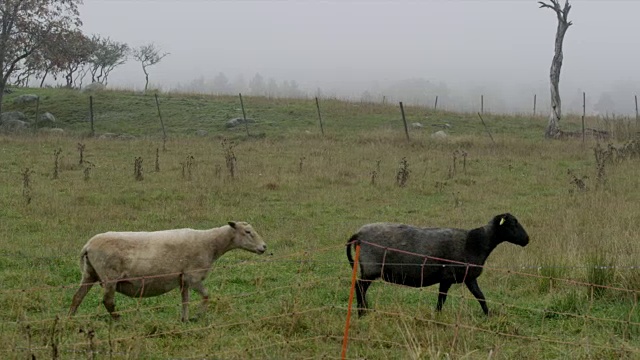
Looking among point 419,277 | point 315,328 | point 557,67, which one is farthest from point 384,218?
point 557,67

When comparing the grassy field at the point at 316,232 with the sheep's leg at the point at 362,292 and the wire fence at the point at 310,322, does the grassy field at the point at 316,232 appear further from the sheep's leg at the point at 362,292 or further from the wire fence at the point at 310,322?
the sheep's leg at the point at 362,292

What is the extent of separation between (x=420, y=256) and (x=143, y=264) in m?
3.35

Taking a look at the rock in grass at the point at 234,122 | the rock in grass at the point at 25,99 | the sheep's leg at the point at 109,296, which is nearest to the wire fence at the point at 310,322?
the sheep's leg at the point at 109,296

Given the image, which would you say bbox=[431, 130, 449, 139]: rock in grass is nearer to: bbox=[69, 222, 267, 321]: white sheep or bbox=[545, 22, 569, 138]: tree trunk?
bbox=[545, 22, 569, 138]: tree trunk

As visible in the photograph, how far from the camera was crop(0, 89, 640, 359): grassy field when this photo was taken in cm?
710

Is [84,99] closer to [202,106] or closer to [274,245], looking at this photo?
[202,106]

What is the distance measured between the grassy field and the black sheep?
0.88 ft

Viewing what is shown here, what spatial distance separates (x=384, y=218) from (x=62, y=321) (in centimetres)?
877

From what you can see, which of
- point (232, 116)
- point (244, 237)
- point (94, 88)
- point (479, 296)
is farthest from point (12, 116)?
point (479, 296)

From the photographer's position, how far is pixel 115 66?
231ft

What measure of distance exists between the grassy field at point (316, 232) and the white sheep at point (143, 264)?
13.0 inches

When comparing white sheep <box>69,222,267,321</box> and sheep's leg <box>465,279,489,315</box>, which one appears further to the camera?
sheep's leg <box>465,279,489,315</box>

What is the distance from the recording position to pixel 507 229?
9086 millimetres

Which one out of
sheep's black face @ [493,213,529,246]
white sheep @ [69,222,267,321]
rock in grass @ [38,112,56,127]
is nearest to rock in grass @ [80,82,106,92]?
rock in grass @ [38,112,56,127]
